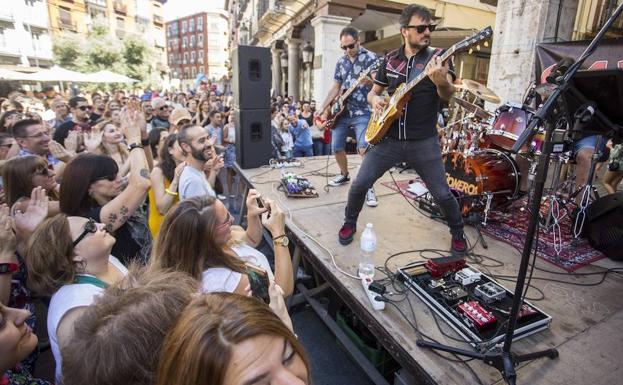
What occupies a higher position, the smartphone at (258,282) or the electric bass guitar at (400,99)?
the electric bass guitar at (400,99)

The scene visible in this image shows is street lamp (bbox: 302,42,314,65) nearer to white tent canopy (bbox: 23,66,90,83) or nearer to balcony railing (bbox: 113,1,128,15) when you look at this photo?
white tent canopy (bbox: 23,66,90,83)

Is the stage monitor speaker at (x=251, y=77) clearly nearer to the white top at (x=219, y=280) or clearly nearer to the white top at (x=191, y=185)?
the white top at (x=191, y=185)

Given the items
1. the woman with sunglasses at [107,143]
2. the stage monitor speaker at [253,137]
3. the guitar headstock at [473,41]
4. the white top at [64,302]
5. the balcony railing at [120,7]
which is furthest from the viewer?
the balcony railing at [120,7]

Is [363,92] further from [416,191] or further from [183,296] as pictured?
[183,296]

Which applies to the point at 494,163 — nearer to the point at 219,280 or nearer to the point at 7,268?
the point at 219,280

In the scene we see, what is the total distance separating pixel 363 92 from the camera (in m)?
4.54

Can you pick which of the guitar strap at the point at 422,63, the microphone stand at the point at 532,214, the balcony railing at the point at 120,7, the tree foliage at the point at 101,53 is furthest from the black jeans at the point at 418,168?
the balcony railing at the point at 120,7

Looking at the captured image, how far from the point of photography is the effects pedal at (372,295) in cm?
223

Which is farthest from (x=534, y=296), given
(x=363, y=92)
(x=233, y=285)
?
(x=363, y=92)

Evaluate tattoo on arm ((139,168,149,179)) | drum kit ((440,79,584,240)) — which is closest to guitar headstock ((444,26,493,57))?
drum kit ((440,79,584,240))

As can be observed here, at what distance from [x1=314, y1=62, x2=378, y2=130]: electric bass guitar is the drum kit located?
1455 mm

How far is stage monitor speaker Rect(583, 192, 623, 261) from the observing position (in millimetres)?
3059

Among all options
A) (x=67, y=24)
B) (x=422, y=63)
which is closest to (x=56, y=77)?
(x=422, y=63)

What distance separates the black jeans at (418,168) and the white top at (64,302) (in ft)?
7.09
